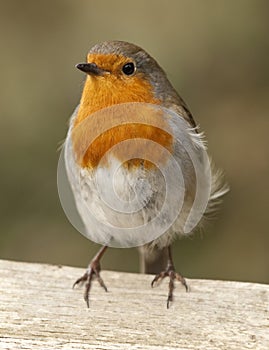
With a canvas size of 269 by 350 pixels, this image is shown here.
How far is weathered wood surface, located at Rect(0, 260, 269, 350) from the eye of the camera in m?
2.95

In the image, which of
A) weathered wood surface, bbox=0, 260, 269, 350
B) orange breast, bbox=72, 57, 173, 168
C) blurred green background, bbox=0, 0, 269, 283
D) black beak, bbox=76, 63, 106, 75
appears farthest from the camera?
blurred green background, bbox=0, 0, 269, 283

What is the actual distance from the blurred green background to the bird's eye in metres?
2.17

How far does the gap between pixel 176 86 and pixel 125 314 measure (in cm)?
292

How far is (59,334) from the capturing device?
300 centimetres

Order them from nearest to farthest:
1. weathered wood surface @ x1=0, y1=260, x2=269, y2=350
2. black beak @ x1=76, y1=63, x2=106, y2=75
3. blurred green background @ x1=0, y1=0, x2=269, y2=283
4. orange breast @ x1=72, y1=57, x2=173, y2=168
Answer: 1. weathered wood surface @ x1=0, y1=260, x2=269, y2=350
2. black beak @ x1=76, y1=63, x2=106, y2=75
3. orange breast @ x1=72, y1=57, x2=173, y2=168
4. blurred green background @ x1=0, y1=0, x2=269, y2=283

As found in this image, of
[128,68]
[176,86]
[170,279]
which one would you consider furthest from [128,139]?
[176,86]

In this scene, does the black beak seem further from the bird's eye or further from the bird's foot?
the bird's foot

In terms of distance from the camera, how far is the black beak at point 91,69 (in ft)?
10.6

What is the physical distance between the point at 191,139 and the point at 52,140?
2158 millimetres

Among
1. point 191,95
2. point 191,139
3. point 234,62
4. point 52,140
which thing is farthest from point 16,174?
point 191,139

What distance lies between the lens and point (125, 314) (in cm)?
315

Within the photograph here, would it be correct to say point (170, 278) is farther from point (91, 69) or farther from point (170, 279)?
point (91, 69)

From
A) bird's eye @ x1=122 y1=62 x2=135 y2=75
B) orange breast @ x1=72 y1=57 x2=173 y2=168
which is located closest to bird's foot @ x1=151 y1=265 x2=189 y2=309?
orange breast @ x1=72 y1=57 x2=173 y2=168

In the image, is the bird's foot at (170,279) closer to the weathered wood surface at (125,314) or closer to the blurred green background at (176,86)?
the weathered wood surface at (125,314)
